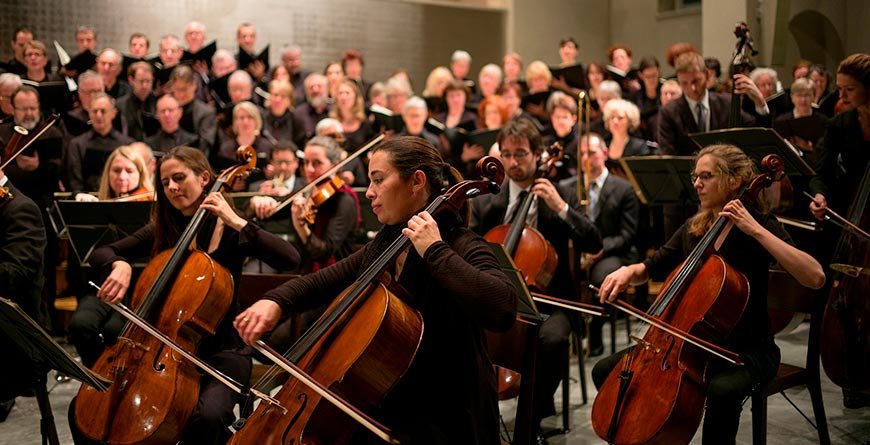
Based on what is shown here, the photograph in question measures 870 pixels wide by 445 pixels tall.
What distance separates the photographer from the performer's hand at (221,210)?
2996mm

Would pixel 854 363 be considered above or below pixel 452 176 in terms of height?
below

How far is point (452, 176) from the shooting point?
2.42 metres

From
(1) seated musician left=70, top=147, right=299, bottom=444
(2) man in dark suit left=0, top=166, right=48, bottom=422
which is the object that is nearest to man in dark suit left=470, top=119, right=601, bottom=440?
(1) seated musician left=70, top=147, right=299, bottom=444

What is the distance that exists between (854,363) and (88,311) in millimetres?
2940

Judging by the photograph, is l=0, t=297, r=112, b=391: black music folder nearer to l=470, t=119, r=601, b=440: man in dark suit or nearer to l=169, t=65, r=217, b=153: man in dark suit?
l=470, t=119, r=601, b=440: man in dark suit

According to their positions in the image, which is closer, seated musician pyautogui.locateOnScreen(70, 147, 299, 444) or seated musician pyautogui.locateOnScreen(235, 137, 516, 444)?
seated musician pyautogui.locateOnScreen(235, 137, 516, 444)

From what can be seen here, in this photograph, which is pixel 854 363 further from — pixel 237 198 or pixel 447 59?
pixel 447 59

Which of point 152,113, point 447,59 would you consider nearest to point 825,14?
point 152,113

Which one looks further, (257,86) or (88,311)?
(257,86)

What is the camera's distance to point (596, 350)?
5.05m

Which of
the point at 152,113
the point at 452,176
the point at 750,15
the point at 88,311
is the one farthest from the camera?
the point at 750,15

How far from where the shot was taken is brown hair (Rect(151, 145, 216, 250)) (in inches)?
126

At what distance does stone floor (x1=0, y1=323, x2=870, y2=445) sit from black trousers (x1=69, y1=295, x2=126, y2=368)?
0.37 m

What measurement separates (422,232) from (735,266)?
1217mm
